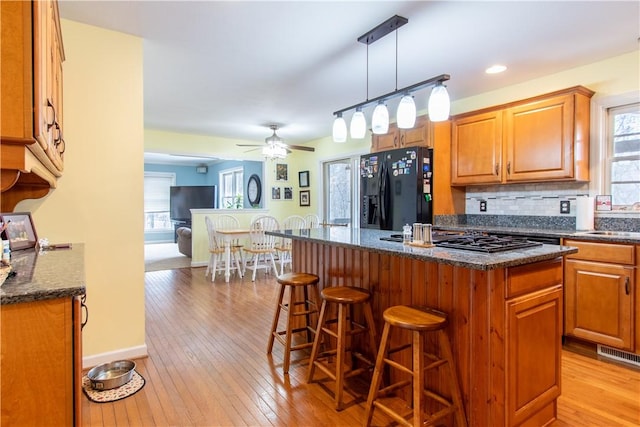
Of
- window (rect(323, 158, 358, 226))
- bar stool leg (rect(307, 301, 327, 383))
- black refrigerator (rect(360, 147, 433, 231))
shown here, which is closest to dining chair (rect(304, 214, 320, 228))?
window (rect(323, 158, 358, 226))

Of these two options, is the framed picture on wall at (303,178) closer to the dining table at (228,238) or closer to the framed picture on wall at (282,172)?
the framed picture on wall at (282,172)

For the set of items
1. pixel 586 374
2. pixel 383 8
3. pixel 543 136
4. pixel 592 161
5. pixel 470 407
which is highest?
pixel 383 8

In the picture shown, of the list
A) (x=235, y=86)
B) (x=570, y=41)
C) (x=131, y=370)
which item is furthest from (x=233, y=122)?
(x=570, y=41)

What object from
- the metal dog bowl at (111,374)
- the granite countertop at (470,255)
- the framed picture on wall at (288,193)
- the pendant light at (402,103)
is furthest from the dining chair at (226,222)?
the granite countertop at (470,255)

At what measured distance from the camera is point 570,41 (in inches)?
104

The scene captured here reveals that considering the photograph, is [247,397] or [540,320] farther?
[247,397]

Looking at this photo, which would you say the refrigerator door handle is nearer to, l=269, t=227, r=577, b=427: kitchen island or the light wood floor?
the light wood floor

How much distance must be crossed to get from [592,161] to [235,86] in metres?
3.48

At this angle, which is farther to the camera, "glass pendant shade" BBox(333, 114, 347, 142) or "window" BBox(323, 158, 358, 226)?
"window" BBox(323, 158, 358, 226)

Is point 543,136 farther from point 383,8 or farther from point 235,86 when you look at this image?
point 235,86

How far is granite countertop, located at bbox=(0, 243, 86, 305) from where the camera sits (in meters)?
1.02

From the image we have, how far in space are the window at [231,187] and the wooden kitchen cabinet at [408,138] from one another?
4476mm

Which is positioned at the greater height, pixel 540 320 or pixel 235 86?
pixel 235 86

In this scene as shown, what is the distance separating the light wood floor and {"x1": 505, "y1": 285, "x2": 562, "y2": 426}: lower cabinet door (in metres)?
0.27
